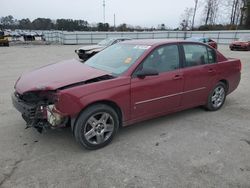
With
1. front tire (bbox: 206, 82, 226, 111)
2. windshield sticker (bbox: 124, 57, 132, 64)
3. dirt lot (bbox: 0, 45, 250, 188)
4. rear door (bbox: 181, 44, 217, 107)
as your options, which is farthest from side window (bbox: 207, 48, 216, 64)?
windshield sticker (bbox: 124, 57, 132, 64)

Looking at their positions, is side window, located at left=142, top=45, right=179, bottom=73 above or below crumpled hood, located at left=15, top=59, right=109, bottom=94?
above

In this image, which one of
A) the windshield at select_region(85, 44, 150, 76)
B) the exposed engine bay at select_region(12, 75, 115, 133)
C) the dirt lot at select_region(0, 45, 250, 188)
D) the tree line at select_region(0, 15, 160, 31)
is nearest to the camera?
the dirt lot at select_region(0, 45, 250, 188)

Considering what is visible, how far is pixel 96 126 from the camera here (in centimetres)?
347

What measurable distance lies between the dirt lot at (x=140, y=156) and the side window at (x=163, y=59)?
111cm

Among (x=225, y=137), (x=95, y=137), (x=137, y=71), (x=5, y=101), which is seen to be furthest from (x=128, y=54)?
(x=5, y=101)

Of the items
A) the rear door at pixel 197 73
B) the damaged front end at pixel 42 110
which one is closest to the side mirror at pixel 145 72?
the rear door at pixel 197 73

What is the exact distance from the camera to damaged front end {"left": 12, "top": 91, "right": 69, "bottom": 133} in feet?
10.5

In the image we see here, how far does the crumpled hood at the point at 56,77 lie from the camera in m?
3.36

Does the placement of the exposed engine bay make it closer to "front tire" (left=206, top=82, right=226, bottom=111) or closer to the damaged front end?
the damaged front end

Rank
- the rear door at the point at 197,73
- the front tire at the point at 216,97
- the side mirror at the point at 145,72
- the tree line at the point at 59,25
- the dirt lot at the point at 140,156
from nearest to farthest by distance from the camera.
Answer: the dirt lot at the point at 140,156 < the side mirror at the point at 145,72 < the rear door at the point at 197,73 < the front tire at the point at 216,97 < the tree line at the point at 59,25

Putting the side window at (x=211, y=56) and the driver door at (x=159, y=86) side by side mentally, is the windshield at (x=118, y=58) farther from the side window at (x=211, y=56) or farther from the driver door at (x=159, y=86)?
the side window at (x=211, y=56)

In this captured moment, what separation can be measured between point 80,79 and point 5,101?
10.5 ft

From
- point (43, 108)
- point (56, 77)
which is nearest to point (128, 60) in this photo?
point (56, 77)

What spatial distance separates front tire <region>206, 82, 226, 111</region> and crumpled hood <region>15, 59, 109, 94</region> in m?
2.57
